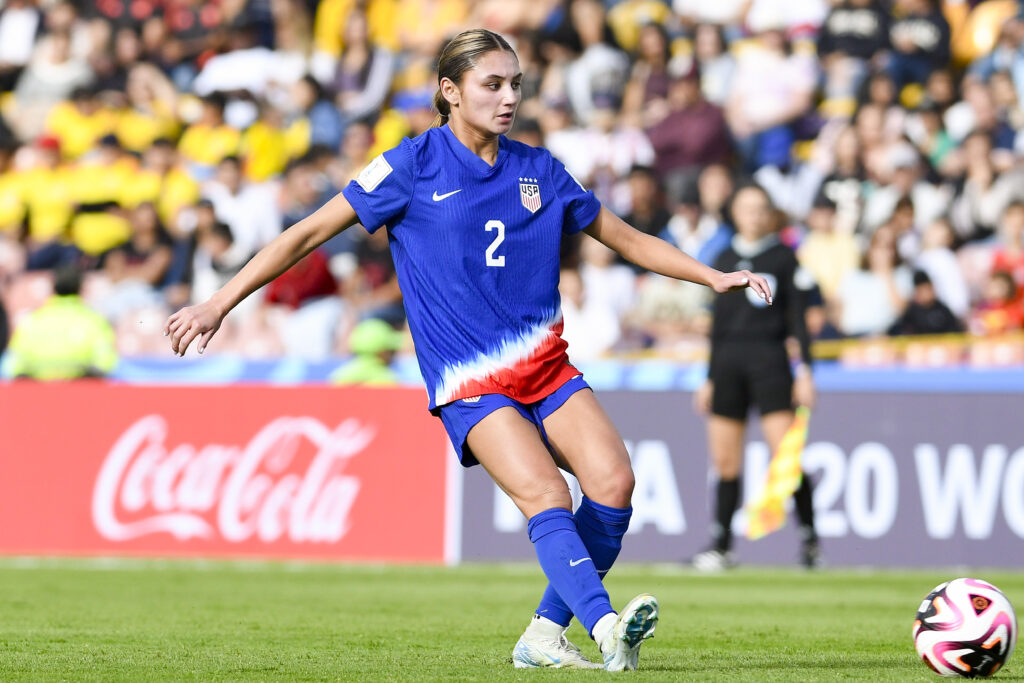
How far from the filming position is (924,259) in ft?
49.9

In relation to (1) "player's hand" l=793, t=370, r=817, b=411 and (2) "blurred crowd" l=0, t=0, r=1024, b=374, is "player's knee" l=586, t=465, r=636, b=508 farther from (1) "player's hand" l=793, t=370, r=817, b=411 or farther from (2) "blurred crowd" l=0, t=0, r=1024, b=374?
(2) "blurred crowd" l=0, t=0, r=1024, b=374

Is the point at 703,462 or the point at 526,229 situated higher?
the point at 526,229

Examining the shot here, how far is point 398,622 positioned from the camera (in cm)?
814

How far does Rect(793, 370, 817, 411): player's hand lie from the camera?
11.9 metres

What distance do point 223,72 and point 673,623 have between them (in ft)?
42.0

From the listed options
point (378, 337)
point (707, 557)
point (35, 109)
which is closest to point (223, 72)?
point (35, 109)

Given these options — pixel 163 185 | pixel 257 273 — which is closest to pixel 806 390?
pixel 257 273

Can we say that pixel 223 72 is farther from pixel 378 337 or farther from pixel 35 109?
pixel 378 337

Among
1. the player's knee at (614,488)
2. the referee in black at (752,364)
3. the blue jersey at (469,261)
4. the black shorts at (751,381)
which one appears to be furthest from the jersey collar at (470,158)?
the black shorts at (751,381)

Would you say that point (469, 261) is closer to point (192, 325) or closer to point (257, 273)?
point (257, 273)

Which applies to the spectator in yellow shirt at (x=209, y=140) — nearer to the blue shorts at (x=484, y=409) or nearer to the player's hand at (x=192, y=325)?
the blue shorts at (x=484, y=409)

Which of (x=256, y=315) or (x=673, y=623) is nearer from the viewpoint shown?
(x=673, y=623)

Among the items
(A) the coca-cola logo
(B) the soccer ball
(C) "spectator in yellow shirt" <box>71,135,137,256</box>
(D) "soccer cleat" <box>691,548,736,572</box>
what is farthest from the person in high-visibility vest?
(B) the soccer ball

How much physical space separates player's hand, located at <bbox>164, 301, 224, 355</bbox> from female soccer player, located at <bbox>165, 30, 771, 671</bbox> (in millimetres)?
93
